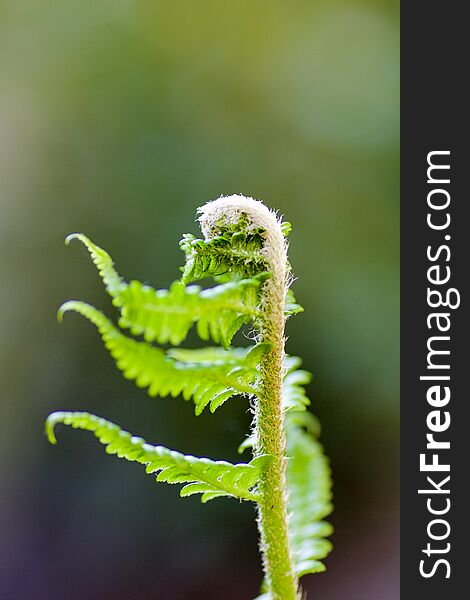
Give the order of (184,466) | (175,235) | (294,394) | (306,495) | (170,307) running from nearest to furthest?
(170,307) < (184,466) < (294,394) < (306,495) < (175,235)

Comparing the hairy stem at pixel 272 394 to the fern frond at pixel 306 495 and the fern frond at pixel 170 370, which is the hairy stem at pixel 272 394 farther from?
the fern frond at pixel 306 495

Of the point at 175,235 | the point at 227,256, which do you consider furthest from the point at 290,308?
the point at 175,235

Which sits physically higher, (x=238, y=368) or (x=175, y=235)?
(x=175, y=235)

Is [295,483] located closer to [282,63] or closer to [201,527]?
[201,527]

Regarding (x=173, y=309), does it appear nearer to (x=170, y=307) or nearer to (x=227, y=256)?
(x=170, y=307)

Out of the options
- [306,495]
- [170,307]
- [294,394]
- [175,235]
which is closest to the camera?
[170,307]

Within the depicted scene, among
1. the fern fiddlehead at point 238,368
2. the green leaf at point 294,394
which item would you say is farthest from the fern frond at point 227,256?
the green leaf at point 294,394

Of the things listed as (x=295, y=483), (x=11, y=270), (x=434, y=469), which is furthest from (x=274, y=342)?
(x=11, y=270)

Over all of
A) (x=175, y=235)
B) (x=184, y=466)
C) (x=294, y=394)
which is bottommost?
(x=184, y=466)
